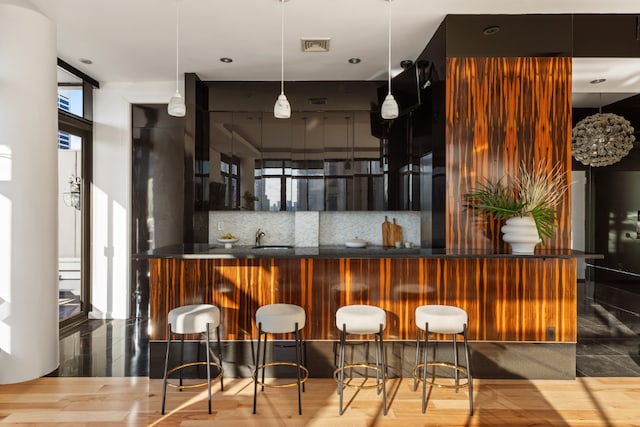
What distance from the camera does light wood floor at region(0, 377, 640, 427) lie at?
105 inches

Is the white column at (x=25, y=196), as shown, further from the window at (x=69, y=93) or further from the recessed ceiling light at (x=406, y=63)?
the recessed ceiling light at (x=406, y=63)

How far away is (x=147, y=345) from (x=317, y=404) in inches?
88.5

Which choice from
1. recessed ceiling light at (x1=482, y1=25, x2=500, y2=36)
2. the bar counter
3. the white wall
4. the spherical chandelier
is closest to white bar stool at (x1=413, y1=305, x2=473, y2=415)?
the bar counter

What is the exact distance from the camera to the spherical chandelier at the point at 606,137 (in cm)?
499

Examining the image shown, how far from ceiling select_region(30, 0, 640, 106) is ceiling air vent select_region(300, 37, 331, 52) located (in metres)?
0.06

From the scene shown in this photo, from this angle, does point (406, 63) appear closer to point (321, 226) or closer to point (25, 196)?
point (321, 226)

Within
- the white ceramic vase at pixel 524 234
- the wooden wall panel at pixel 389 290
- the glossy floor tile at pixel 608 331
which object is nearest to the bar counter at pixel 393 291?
the wooden wall panel at pixel 389 290

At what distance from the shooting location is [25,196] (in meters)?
3.23

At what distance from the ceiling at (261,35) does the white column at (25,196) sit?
40 cm

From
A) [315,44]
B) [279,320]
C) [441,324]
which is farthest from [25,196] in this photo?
[441,324]

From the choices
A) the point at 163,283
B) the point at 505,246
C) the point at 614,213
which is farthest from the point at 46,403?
the point at 614,213

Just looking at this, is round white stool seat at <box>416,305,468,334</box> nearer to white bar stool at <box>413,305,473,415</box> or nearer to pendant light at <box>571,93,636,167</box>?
white bar stool at <box>413,305,473,415</box>

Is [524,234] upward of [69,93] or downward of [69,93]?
downward

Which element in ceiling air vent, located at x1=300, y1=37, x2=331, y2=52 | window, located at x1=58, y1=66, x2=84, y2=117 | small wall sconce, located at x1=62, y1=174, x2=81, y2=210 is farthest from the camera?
small wall sconce, located at x1=62, y1=174, x2=81, y2=210
